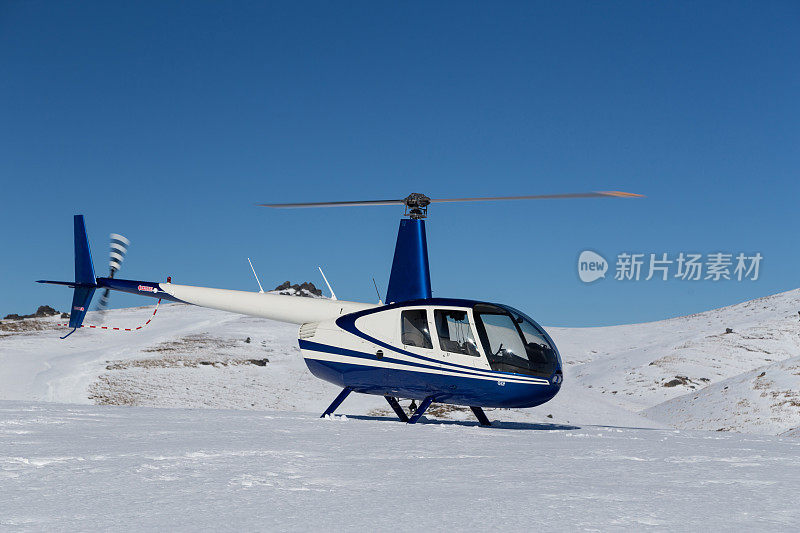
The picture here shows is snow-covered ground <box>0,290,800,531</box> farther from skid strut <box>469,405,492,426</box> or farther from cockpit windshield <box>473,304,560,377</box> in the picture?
cockpit windshield <box>473,304,560,377</box>

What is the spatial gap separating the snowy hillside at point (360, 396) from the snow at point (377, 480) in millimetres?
12110

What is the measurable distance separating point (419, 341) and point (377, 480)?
19.7 feet

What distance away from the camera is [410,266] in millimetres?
13516

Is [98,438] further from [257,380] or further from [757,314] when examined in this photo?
[757,314]

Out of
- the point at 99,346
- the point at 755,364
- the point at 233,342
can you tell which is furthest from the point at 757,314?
the point at 99,346

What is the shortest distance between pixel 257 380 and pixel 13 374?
9139 millimetres

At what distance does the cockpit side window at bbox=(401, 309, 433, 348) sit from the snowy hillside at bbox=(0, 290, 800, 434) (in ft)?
33.7

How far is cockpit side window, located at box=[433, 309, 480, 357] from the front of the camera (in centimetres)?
1136

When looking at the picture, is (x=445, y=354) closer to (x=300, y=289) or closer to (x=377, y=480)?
(x=377, y=480)

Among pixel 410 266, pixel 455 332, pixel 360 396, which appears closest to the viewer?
pixel 455 332

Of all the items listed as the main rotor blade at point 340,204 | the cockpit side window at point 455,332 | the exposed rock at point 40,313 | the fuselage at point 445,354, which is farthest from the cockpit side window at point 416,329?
the exposed rock at point 40,313

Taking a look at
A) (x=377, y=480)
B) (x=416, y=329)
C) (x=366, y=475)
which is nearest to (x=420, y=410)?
(x=416, y=329)

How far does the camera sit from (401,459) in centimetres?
714

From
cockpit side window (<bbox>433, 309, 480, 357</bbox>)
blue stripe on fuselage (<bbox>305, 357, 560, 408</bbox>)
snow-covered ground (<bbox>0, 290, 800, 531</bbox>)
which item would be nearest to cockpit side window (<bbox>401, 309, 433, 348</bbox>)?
cockpit side window (<bbox>433, 309, 480, 357</bbox>)
